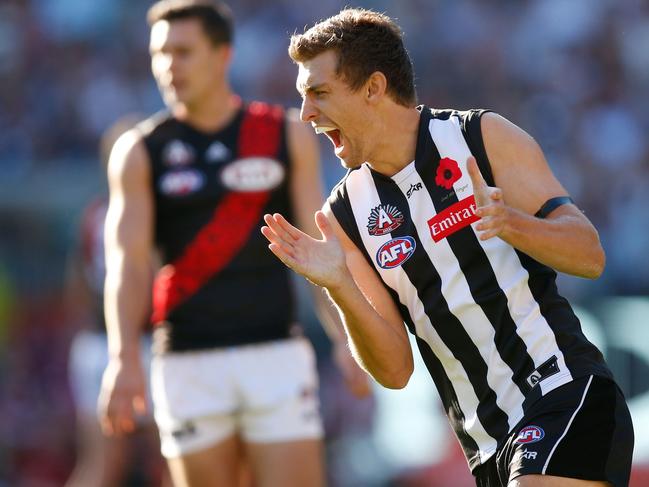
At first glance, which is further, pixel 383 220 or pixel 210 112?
pixel 210 112

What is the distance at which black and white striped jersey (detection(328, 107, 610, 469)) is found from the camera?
407 centimetres

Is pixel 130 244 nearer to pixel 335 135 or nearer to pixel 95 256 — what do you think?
pixel 335 135

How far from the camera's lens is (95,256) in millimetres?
8422

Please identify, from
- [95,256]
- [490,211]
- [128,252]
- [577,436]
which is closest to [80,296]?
[95,256]

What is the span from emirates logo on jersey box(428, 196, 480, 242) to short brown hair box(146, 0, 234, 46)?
2.65 meters

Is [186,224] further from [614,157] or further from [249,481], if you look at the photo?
[614,157]

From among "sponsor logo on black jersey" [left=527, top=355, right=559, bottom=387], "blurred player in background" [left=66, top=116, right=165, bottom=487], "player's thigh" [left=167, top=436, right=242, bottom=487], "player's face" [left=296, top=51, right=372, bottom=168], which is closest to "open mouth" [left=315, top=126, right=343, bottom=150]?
"player's face" [left=296, top=51, right=372, bottom=168]

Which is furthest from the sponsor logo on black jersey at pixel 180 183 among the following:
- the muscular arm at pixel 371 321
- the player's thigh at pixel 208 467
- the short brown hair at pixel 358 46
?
the short brown hair at pixel 358 46

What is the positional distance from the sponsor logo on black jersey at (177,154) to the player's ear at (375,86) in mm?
2183

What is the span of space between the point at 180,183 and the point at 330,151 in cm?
627

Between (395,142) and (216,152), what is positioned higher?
(216,152)

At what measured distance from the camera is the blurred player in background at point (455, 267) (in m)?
3.93

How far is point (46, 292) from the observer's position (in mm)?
10391

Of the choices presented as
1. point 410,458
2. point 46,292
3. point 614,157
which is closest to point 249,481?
point 410,458
